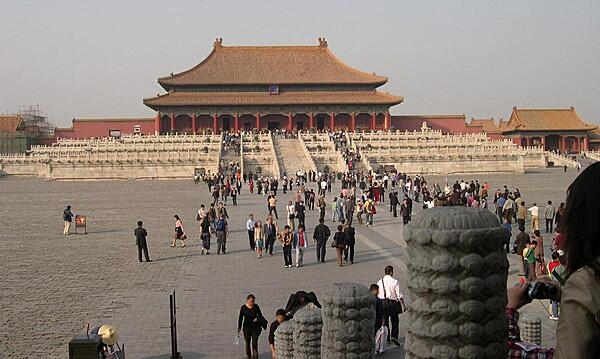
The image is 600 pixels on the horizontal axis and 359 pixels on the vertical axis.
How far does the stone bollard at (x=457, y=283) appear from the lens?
8.98ft

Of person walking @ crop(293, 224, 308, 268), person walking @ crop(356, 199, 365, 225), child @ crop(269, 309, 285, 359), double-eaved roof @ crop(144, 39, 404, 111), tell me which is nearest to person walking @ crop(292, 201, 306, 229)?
person walking @ crop(356, 199, 365, 225)

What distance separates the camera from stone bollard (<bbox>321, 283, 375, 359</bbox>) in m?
5.76

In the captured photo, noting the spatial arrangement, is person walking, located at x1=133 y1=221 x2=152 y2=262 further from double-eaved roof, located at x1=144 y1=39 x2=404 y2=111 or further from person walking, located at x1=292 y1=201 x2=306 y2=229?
double-eaved roof, located at x1=144 y1=39 x2=404 y2=111

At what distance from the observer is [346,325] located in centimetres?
577

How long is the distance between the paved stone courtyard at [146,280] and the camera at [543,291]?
5.53 m

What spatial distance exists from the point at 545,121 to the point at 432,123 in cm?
1130

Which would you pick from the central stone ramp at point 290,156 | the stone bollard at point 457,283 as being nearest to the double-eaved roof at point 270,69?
the central stone ramp at point 290,156

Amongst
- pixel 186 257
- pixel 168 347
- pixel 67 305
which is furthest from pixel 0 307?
pixel 186 257

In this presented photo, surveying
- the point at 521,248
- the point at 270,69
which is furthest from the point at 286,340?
the point at 270,69

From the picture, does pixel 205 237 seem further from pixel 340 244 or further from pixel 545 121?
pixel 545 121

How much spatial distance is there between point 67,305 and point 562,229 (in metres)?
9.67

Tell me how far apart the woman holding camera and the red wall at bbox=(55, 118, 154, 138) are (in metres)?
64.2

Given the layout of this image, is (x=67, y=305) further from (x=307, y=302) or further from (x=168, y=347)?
(x=307, y=302)

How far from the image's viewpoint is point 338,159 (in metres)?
43.0
